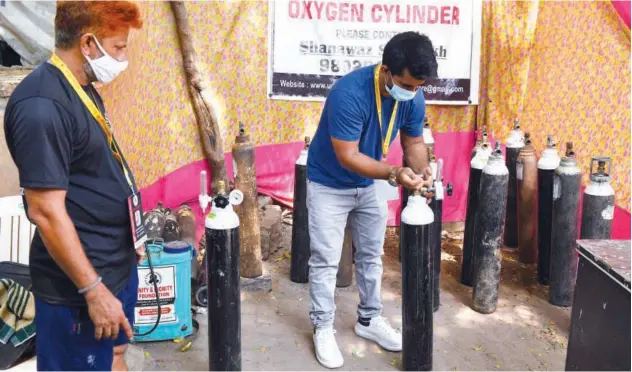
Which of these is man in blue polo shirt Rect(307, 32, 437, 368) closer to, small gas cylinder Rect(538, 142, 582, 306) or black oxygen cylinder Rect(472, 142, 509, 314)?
black oxygen cylinder Rect(472, 142, 509, 314)

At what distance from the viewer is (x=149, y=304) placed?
376 centimetres

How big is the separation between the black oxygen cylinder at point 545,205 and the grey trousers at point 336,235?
1.64 meters

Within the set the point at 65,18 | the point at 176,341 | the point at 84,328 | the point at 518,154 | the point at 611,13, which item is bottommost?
the point at 176,341

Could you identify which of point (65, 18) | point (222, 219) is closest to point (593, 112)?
point (222, 219)

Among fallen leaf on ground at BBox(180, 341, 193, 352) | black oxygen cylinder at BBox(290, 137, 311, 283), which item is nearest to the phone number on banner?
black oxygen cylinder at BBox(290, 137, 311, 283)

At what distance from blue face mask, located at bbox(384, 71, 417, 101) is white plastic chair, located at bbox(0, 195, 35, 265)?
2185 mm

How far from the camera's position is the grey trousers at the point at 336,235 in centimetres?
353

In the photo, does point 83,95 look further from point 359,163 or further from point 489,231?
point 489,231

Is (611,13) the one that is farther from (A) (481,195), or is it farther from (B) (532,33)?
(A) (481,195)

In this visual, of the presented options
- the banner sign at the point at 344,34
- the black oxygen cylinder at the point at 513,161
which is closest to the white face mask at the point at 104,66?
the banner sign at the point at 344,34

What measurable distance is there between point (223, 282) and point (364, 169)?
0.89m

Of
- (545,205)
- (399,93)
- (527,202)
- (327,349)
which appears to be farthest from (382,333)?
(527,202)

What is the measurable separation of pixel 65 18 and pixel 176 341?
2.25 m

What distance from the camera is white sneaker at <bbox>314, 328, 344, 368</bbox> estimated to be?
12.0 ft
